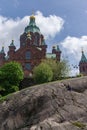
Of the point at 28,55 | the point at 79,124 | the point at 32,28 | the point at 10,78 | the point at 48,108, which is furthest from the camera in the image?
the point at 32,28

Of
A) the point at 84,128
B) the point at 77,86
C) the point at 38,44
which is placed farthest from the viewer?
the point at 38,44

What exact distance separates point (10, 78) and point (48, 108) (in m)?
28.0

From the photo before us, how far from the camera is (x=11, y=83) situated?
57.5 m

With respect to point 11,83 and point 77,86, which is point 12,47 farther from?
point 77,86

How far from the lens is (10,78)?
5834 centimetres

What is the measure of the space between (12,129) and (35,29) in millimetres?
67939

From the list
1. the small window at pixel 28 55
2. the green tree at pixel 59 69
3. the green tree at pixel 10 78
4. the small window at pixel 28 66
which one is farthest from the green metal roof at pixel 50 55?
the green tree at pixel 10 78

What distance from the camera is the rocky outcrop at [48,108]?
29.0m

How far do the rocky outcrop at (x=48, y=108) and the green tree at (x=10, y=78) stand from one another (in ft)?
69.2

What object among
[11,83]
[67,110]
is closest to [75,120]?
[67,110]

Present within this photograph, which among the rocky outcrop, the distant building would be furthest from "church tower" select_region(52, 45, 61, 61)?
the rocky outcrop

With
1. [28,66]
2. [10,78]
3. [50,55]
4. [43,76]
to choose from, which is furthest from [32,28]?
[10,78]

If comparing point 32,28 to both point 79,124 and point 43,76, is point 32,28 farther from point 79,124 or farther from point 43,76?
point 79,124

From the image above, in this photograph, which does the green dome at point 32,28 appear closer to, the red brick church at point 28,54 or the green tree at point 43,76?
the red brick church at point 28,54
